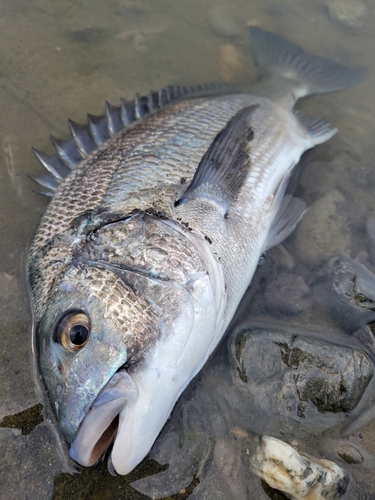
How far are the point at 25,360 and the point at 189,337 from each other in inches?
45.4

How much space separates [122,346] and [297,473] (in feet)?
3.65

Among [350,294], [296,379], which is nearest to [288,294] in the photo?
[350,294]

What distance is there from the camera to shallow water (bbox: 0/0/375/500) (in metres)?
2.20

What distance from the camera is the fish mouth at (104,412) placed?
1767mm

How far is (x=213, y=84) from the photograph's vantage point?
4.67 m

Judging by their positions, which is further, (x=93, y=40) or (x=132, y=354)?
(x=93, y=40)

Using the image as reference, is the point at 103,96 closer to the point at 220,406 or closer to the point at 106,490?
the point at 220,406

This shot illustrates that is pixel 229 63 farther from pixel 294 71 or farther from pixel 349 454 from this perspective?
pixel 349 454

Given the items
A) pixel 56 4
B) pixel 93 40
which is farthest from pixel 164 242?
pixel 56 4

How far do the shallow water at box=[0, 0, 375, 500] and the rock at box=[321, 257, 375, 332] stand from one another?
0.30 ft

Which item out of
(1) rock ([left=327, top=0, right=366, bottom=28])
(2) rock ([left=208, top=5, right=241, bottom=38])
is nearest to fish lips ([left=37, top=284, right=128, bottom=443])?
(2) rock ([left=208, top=5, right=241, bottom=38])

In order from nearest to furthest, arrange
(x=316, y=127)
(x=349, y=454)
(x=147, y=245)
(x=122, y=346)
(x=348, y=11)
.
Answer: (x=122, y=346) < (x=147, y=245) < (x=349, y=454) < (x=316, y=127) < (x=348, y=11)

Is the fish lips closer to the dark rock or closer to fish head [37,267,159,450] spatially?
fish head [37,267,159,450]

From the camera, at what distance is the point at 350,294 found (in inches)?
117
